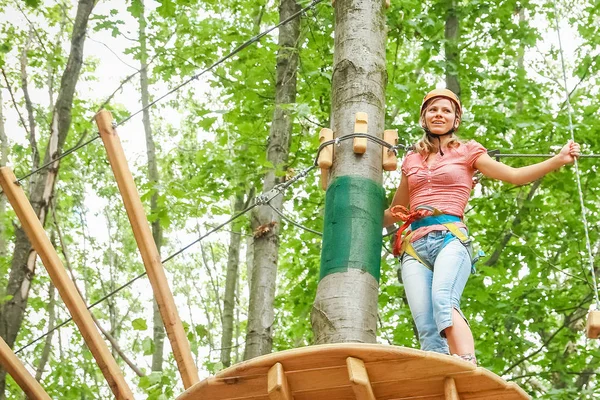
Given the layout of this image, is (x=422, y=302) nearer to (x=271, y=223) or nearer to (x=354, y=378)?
(x=354, y=378)

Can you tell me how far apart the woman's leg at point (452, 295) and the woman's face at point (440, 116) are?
0.56 m

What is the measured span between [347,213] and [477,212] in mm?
5038

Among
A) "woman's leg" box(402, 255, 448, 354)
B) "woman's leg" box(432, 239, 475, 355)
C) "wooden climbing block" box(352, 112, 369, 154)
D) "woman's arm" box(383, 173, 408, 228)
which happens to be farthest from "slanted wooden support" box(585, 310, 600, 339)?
"wooden climbing block" box(352, 112, 369, 154)

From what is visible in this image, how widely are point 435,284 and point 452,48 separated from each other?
4.80 m

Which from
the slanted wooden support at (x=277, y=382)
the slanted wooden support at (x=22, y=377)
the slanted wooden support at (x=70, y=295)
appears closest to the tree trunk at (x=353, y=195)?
the slanted wooden support at (x=277, y=382)

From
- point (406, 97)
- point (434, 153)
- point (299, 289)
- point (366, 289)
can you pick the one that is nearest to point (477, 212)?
point (406, 97)

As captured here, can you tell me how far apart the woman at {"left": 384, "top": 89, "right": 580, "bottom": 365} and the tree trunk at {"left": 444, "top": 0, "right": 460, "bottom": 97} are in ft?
12.3

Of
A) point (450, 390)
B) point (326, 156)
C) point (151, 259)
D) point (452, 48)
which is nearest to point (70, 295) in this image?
point (151, 259)

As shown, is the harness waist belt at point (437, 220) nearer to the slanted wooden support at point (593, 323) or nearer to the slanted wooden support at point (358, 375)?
the slanted wooden support at point (593, 323)

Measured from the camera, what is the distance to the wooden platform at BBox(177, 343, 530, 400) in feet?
7.50

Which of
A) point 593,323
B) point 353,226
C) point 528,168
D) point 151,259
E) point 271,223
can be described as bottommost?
point 593,323

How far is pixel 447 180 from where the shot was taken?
333cm

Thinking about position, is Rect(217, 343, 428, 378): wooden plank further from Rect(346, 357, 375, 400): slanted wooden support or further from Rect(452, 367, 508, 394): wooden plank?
Rect(452, 367, 508, 394): wooden plank

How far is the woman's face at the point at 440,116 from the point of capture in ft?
11.3
